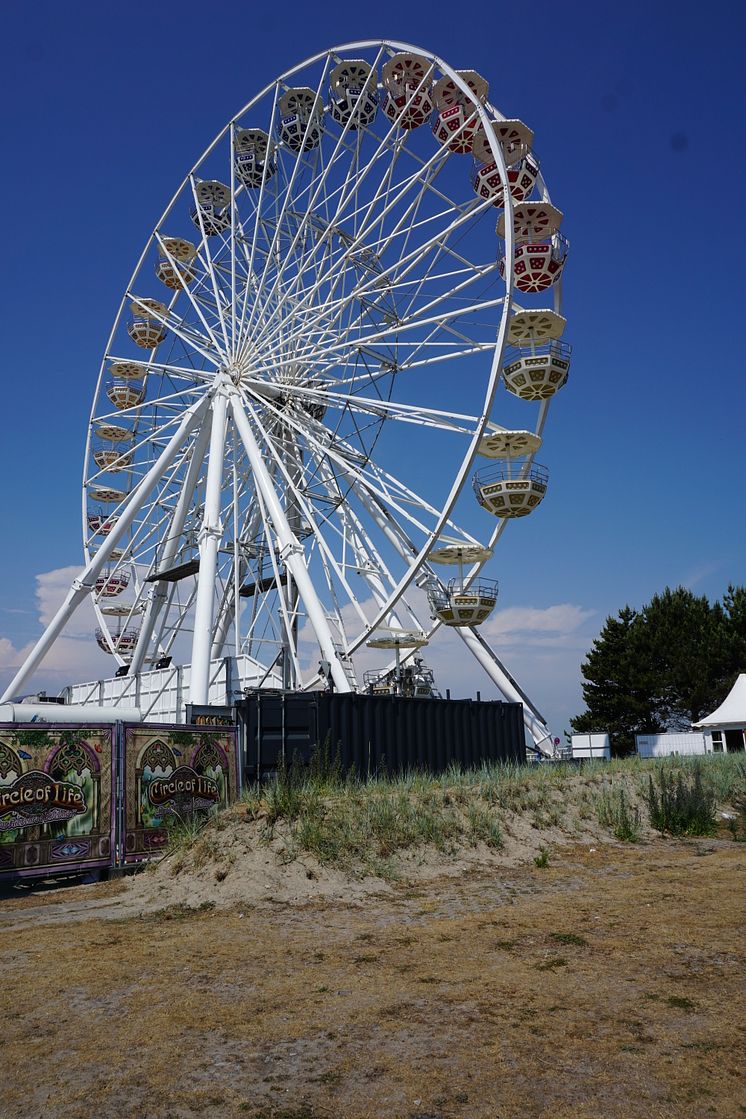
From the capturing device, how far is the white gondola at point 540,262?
22.8 metres

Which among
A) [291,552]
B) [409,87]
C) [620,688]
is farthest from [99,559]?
[620,688]

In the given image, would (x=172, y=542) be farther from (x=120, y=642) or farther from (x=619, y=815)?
(x=619, y=815)

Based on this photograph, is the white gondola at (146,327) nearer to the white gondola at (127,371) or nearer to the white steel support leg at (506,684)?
the white gondola at (127,371)

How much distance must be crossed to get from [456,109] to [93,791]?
65.9ft

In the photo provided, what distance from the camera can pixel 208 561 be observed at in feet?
76.3

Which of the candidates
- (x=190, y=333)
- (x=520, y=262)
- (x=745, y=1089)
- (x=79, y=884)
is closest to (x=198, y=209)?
(x=190, y=333)

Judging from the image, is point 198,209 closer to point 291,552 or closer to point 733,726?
point 291,552

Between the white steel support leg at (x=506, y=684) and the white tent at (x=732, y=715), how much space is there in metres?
16.7

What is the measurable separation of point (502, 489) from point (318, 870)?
13453 millimetres

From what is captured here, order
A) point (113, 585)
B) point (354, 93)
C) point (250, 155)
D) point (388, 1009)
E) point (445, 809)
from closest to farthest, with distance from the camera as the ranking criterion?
point (388, 1009), point (445, 809), point (354, 93), point (250, 155), point (113, 585)

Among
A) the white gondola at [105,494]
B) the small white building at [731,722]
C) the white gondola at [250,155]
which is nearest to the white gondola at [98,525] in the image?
the white gondola at [105,494]

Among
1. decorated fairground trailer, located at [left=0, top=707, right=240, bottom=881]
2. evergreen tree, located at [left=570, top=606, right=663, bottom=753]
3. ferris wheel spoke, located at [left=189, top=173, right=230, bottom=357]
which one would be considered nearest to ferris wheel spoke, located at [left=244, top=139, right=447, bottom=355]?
ferris wheel spoke, located at [left=189, top=173, right=230, bottom=357]

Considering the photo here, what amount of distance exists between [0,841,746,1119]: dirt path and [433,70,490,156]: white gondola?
20013 mm

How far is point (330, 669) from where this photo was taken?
20.3 m
